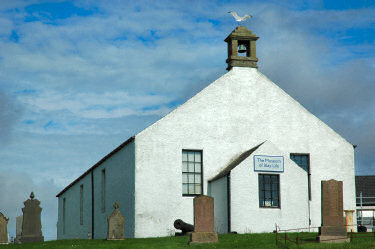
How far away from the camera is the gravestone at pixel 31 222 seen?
2989cm

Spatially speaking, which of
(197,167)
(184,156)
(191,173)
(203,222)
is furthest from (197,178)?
(203,222)

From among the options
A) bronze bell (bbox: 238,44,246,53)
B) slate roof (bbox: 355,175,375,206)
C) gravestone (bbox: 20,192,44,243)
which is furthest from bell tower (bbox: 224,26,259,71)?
slate roof (bbox: 355,175,375,206)

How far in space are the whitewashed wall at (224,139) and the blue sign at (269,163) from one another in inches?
80.5

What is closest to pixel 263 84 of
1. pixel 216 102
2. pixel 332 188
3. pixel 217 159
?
pixel 216 102

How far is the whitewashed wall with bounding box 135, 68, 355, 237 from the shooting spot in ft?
98.2

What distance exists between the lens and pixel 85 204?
4234 cm

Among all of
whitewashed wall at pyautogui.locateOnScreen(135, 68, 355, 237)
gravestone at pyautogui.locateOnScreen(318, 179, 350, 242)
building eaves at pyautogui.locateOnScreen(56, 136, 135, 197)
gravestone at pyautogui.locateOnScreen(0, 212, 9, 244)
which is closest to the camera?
gravestone at pyautogui.locateOnScreen(318, 179, 350, 242)

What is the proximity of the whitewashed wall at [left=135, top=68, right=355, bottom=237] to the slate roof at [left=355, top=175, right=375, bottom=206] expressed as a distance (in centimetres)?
1994

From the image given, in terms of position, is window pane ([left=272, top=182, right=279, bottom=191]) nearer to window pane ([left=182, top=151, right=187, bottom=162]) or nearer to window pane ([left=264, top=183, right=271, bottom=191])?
window pane ([left=264, top=183, right=271, bottom=191])

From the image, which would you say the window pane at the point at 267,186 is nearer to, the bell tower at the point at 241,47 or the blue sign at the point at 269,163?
the blue sign at the point at 269,163

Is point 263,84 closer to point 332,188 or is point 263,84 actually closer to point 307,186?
point 307,186

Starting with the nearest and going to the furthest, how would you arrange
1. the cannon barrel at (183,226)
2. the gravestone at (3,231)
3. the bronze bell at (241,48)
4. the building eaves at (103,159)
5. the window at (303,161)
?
the cannon barrel at (183,226)
the building eaves at (103,159)
the gravestone at (3,231)
the window at (303,161)
the bronze bell at (241,48)

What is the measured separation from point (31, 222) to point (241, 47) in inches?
607

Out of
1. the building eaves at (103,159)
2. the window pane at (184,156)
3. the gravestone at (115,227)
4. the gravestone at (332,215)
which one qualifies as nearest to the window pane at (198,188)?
the window pane at (184,156)
